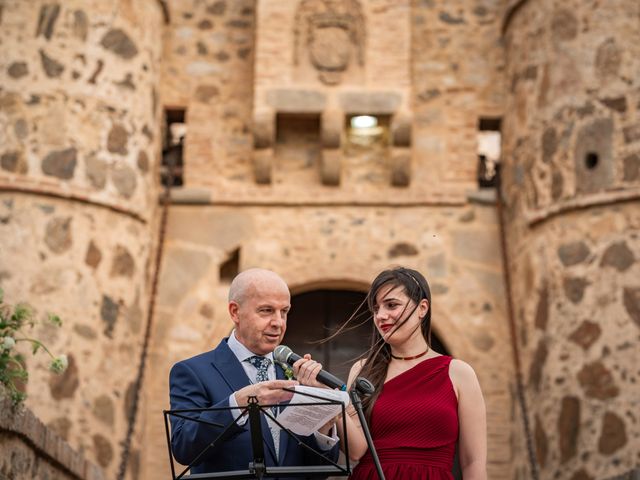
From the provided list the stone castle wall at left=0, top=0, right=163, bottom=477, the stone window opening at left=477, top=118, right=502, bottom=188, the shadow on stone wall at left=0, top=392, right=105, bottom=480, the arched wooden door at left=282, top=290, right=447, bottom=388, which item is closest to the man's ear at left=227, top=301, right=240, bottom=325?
the shadow on stone wall at left=0, top=392, right=105, bottom=480

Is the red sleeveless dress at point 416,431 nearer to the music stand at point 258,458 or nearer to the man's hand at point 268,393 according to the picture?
the music stand at point 258,458

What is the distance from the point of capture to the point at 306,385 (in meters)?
3.44

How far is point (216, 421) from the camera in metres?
3.48

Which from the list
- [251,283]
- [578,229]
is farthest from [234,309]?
[578,229]

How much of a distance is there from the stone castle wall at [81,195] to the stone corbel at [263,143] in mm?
865

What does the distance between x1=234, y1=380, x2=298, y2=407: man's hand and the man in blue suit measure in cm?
12

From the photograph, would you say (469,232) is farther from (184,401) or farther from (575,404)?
(184,401)

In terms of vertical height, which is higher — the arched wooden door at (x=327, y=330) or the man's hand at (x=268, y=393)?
the arched wooden door at (x=327, y=330)

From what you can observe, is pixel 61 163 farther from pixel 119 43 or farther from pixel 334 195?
pixel 334 195

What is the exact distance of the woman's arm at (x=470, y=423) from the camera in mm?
3797

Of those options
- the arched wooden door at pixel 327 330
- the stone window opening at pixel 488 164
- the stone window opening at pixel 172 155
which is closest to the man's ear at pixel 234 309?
the arched wooden door at pixel 327 330

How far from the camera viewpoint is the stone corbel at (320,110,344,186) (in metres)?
8.98

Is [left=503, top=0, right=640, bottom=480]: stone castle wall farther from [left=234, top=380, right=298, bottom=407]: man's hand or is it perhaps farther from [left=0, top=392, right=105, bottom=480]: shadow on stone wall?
[left=234, top=380, right=298, bottom=407]: man's hand

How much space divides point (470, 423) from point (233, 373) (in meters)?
0.86
